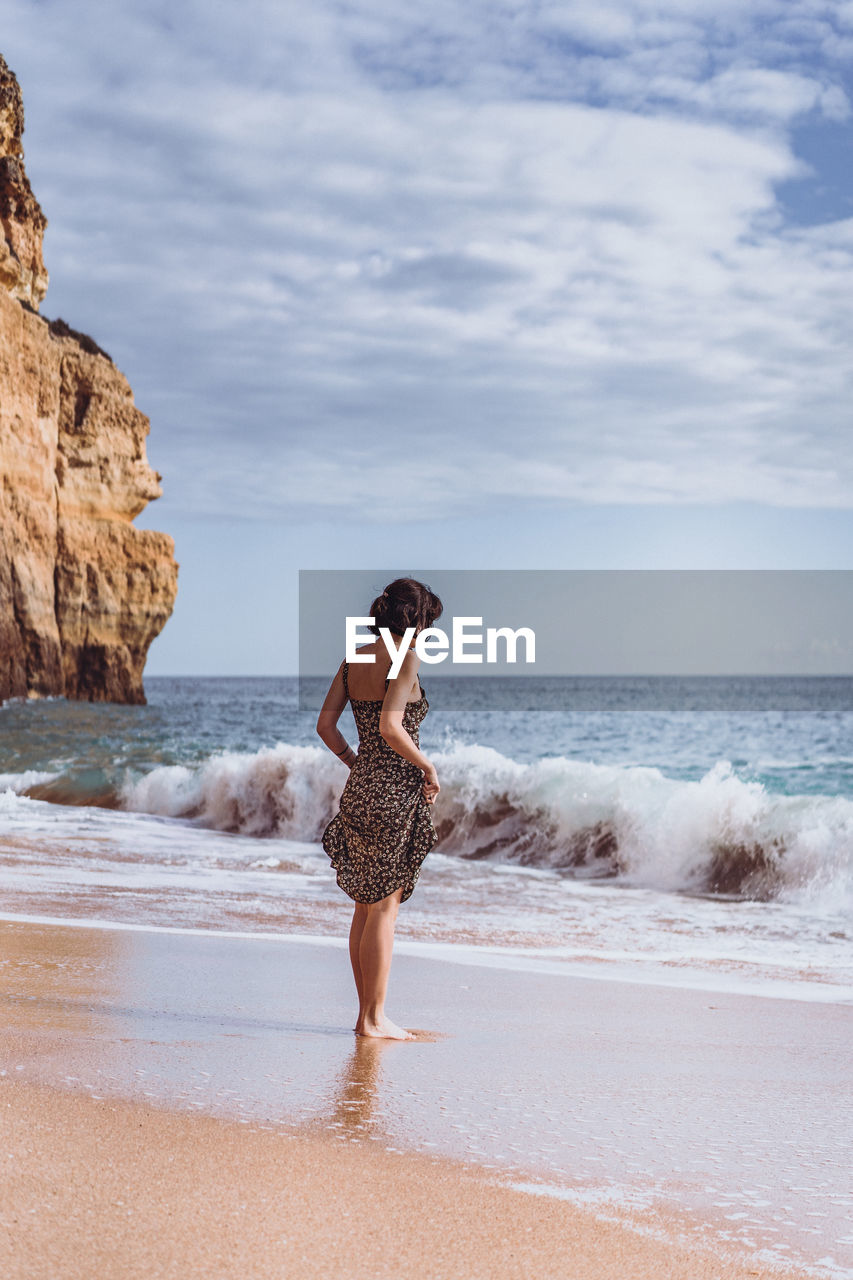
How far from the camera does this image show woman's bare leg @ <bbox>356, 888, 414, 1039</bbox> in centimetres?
420

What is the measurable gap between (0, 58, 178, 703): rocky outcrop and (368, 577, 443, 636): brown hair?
125 feet

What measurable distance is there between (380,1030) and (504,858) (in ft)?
29.3

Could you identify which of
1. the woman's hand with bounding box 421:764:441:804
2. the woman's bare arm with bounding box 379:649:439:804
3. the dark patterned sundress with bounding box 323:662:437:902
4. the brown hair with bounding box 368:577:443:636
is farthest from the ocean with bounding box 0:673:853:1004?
the brown hair with bounding box 368:577:443:636

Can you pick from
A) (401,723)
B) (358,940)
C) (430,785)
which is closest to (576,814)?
(358,940)

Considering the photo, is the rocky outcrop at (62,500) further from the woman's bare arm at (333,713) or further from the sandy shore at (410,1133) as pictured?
the woman's bare arm at (333,713)

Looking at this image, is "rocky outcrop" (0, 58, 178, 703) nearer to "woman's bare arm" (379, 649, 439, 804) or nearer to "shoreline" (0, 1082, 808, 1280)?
"woman's bare arm" (379, 649, 439, 804)

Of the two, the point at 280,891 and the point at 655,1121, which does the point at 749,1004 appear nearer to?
the point at 655,1121

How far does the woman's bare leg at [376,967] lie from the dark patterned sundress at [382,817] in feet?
0.19

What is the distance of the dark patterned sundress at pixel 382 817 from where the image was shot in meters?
4.21

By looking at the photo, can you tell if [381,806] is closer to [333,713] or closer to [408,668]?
[333,713]

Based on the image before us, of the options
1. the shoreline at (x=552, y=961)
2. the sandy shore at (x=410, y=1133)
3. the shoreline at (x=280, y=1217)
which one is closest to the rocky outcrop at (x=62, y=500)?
the shoreline at (x=552, y=961)

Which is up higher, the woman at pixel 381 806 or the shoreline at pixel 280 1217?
the woman at pixel 381 806

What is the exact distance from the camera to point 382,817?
166 inches

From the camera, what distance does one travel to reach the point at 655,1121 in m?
3.32
